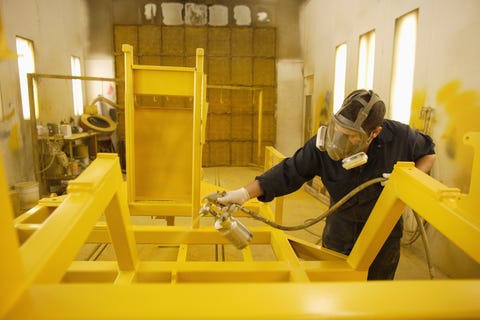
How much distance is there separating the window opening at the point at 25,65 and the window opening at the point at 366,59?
5.92 m

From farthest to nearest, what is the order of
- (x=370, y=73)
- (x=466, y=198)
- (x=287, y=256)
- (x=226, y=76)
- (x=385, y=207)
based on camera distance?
(x=226, y=76), (x=370, y=73), (x=287, y=256), (x=385, y=207), (x=466, y=198)

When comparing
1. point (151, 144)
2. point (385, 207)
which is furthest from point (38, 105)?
point (385, 207)

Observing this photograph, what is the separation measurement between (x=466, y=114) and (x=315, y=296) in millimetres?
3300

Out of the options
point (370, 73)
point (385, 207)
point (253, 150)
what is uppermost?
point (370, 73)

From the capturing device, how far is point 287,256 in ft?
5.74

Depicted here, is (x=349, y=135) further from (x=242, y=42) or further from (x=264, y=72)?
(x=242, y=42)

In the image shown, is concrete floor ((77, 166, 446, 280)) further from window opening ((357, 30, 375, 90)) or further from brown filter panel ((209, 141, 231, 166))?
brown filter panel ((209, 141, 231, 166))

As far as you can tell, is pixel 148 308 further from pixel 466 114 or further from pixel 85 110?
pixel 85 110

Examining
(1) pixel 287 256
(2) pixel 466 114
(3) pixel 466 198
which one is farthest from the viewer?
(2) pixel 466 114

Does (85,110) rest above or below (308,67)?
below

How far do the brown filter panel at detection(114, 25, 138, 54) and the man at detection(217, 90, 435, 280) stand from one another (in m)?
8.25

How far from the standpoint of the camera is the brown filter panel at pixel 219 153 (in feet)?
30.9

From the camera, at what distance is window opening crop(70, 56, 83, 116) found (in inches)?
324

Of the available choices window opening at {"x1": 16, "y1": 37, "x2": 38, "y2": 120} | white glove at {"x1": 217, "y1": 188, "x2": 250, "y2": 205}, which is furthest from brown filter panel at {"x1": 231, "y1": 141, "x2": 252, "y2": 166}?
white glove at {"x1": 217, "y1": 188, "x2": 250, "y2": 205}
